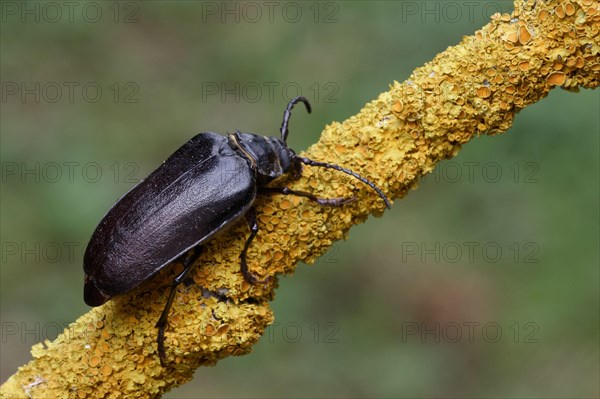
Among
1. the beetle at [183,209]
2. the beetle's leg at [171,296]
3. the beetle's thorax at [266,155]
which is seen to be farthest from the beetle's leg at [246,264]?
the beetle's thorax at [266,155]

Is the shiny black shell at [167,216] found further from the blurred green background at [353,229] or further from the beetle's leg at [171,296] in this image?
the blurred green background at [353,229]

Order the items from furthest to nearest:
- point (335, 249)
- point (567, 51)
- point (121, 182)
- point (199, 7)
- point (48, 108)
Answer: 1. point (199, 7)
2. point (48, 108)
3. point (121, 182)
4. point (335, 249)
5. point (567, 51)

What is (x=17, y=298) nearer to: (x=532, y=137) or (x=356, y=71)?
(x=356, y=71)

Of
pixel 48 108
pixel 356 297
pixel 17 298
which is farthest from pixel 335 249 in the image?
pixel 48 108

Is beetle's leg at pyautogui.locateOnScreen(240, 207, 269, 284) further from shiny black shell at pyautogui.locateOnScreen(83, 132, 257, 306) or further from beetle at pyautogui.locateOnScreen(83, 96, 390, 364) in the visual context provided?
shiny black shell at pyautogui.locateOnScreen(83, 132, 257, 306)

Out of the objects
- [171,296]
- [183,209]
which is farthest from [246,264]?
[183,209]

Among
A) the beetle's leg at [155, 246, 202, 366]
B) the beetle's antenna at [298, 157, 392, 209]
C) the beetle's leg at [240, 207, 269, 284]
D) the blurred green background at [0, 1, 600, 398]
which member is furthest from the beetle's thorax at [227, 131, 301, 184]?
the blurred green background at [0, 1, 600, 398]

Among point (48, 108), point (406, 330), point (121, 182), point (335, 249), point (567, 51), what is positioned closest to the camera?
point (567, 51)
